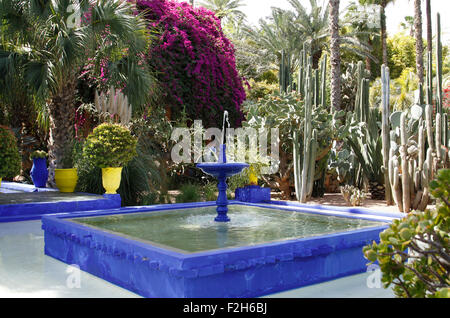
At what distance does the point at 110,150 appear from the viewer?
927 cm

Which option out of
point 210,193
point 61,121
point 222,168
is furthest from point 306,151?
point 61,121

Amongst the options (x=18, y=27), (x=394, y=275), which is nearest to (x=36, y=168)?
(x=18, y=27)

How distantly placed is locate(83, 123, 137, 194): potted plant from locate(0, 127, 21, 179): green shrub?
4.21ft

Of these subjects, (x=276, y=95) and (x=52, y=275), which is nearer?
(x=52, y=275)

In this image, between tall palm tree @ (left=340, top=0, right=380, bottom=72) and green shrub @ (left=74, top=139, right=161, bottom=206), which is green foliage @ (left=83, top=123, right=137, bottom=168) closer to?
green shrub @ (left=74, top=139, right=161, bottom=206)

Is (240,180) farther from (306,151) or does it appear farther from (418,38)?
(418,38)

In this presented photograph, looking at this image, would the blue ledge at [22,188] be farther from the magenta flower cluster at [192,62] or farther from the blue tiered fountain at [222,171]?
the blue tiered fountain at [222,171]

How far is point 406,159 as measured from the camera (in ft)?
30.2

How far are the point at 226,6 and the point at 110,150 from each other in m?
27.5

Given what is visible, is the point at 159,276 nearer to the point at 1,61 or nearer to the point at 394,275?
the point at 394,275

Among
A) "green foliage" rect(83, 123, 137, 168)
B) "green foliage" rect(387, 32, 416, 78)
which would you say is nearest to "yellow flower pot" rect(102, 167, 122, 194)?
"green foliage" rect(83, 123, 137, 168)

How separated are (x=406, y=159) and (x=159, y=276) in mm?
6511

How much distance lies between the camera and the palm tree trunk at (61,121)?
35.3 feet

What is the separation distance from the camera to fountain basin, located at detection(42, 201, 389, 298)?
4059 mm
